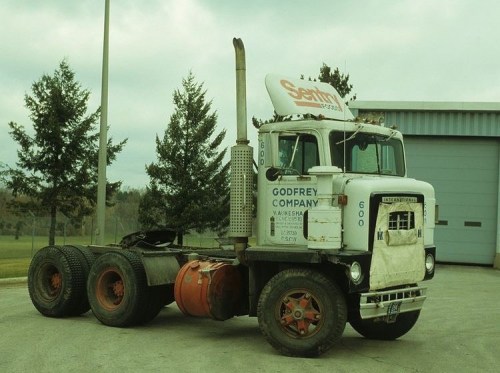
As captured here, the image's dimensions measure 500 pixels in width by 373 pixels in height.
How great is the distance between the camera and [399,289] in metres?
9.18

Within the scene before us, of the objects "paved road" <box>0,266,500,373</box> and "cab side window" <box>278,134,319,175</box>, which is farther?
"cab side window" <box>278,134,319,175</box>

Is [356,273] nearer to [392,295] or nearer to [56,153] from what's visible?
[392,295]

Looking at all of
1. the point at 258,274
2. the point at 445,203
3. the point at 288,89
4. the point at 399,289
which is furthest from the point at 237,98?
the point at 445,203

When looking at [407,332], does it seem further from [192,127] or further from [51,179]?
[192,127]

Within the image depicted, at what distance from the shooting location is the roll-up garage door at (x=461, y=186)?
23.9 meters

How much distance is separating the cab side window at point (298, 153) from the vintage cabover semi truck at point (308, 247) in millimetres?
15

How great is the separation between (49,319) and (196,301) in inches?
120

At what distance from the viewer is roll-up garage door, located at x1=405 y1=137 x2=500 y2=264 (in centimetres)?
2394

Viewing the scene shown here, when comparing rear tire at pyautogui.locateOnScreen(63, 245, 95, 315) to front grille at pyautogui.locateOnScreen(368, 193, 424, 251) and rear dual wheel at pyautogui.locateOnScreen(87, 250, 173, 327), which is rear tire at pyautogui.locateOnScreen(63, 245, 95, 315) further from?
front grille at pyautogui.locateOnScreen(368, 193, 424, 251)

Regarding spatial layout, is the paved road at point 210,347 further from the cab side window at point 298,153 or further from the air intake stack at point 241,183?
the cab side window at point 298,153

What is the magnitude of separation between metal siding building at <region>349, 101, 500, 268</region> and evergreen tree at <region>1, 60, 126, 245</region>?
9846 mm

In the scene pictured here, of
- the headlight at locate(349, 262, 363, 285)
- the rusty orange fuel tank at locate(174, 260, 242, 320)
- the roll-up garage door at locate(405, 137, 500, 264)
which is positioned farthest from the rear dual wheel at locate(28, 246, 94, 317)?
the roll-up garage door at locate(405, 137, 500, 264)

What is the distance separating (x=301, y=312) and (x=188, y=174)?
26435 mm

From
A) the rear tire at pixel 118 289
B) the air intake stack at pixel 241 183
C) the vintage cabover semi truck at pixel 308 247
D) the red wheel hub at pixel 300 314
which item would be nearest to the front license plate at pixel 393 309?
the vintage cabover semi truck at pixel 308 247
